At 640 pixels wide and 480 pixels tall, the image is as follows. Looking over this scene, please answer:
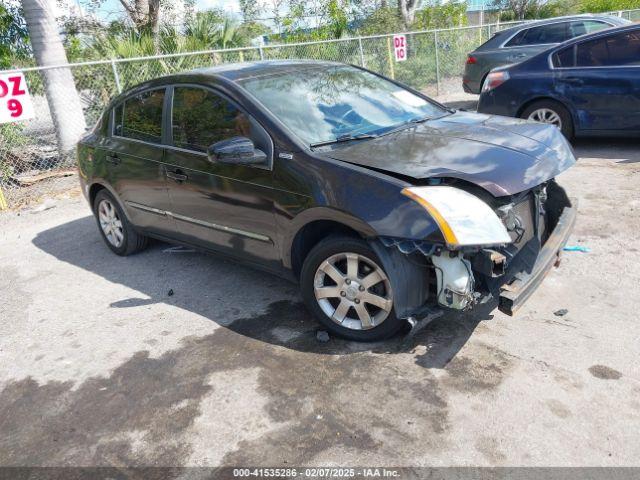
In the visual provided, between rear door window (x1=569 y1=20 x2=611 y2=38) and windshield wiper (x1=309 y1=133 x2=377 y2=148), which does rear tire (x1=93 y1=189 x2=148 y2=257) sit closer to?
windshield wiper (x1=309 y1=133 x2=377 y2=148)

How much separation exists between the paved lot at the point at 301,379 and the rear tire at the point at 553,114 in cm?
296

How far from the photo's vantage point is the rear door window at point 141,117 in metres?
4.93

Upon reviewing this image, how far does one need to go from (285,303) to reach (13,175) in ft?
21.6

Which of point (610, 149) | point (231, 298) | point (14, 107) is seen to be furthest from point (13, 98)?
point (610, 149)

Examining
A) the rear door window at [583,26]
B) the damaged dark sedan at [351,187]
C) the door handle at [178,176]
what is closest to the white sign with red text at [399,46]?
the rear door window at [583,26]

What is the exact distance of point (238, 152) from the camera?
385 centimetres

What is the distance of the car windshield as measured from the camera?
4.03 m

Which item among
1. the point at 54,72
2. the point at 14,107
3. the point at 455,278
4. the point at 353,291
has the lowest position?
the point at 353,291

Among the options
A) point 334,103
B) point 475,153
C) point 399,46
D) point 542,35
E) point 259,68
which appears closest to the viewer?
point 475,153

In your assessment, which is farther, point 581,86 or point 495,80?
point 495,80

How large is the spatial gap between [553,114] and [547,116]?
0.09 m

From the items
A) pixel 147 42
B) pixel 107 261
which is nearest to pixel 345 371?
pixel 107 261

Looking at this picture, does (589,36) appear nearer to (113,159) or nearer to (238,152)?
(238,152)

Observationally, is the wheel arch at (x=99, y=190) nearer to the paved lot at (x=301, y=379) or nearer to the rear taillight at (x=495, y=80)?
the paved lot at (x=301, y=379)
